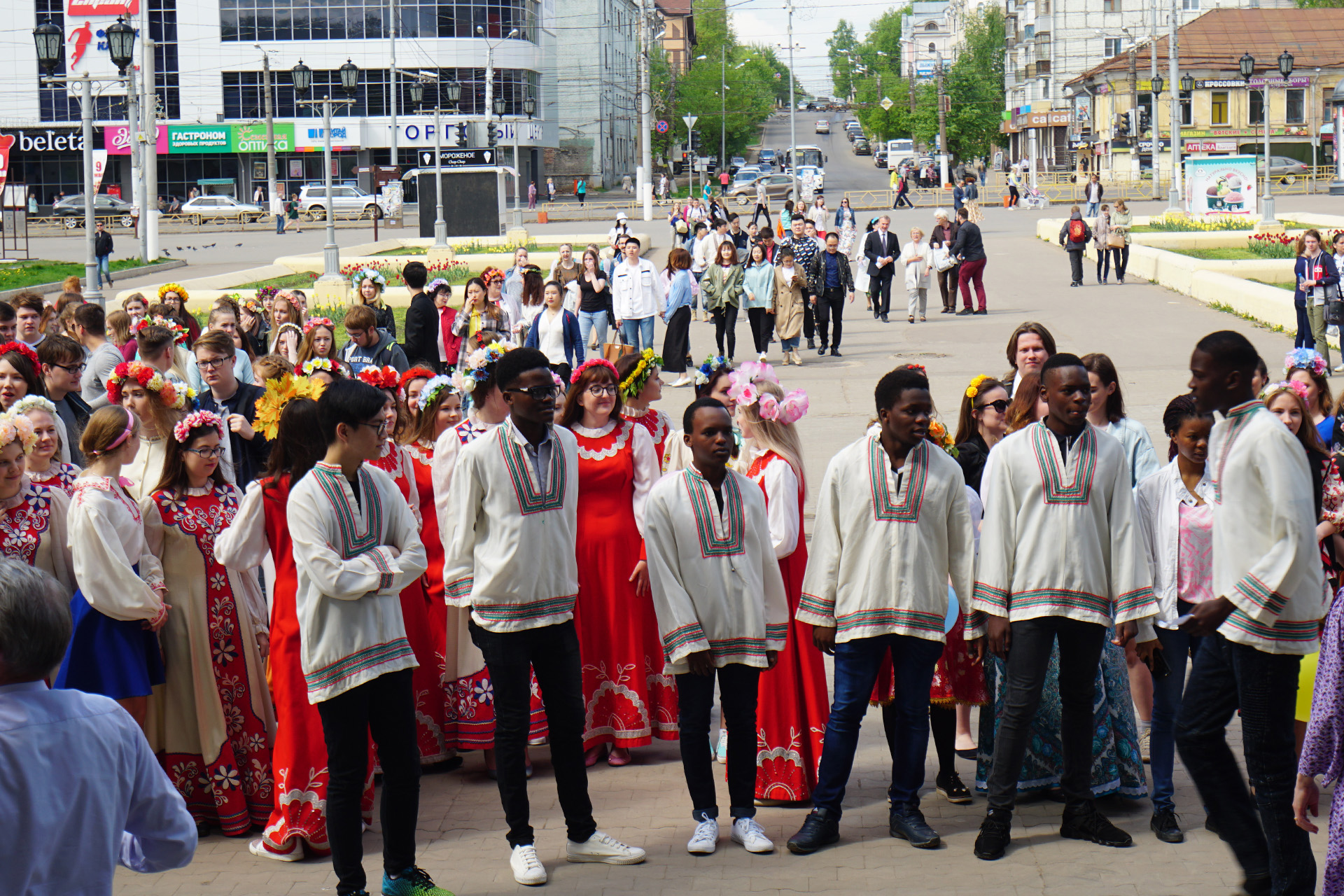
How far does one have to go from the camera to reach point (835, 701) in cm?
536

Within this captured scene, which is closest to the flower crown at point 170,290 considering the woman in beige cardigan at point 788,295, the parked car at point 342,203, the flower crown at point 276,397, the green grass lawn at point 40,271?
the flower crown at point 276,397

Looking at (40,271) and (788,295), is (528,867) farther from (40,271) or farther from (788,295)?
(40,271)

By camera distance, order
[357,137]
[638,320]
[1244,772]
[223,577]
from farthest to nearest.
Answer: [357,137], [638,320], [1244,772], [223,577]

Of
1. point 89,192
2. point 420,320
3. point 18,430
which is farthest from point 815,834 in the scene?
point 89,192

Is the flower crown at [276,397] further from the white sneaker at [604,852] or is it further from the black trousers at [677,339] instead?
the black trousers at [677,339]

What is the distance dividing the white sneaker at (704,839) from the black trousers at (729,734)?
28 mm

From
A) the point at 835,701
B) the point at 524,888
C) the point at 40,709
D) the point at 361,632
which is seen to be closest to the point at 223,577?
the point at 361,632

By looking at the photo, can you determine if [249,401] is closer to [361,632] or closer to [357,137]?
[361,632]

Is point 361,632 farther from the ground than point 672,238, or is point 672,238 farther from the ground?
point 672,238

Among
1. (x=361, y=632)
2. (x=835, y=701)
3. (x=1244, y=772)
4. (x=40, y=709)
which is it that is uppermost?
(x=40, y=709)

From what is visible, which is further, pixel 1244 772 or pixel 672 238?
pixel 672 238

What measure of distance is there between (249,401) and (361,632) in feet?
12.2

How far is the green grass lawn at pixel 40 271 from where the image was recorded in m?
30.5

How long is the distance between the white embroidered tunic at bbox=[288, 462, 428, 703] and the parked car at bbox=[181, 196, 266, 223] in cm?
5945
